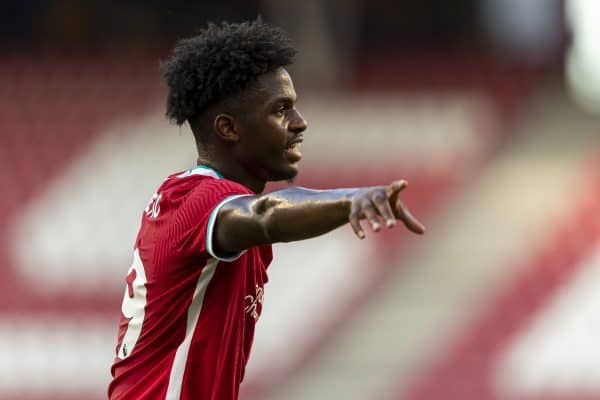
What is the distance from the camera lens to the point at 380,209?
3.07 meters

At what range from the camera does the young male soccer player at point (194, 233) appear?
3.73 m

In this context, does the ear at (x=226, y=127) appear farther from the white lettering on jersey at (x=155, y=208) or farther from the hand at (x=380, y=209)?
the hand at (x=380, y=209)

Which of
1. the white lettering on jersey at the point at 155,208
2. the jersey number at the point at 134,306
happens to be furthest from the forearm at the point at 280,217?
the jersey number at the point at 134,306

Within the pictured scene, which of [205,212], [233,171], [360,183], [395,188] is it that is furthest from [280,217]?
[360,183]

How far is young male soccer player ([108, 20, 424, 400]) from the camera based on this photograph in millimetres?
3729

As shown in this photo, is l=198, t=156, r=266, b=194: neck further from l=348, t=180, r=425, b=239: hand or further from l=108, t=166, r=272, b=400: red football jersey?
l=348, t=180, r=425, b=239: hand

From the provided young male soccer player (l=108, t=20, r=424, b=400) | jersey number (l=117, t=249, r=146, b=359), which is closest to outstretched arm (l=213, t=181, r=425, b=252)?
young male soccer player (l=108, t=20, r=424, b=400)

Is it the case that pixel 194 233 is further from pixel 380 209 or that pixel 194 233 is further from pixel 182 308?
pixel 380 209

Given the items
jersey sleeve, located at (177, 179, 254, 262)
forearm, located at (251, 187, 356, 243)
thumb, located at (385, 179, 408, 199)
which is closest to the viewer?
thumb, located at (385, 179, 408, 199)

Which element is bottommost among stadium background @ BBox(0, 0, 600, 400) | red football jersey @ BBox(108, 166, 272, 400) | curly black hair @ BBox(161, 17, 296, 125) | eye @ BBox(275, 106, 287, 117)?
red football jersey @ BBox(108, 166, 272, 400)

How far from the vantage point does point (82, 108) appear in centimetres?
1146

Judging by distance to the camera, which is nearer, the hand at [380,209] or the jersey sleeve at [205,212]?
the hand at [380,209]

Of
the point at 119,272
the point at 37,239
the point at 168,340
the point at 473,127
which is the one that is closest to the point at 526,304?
the point at 473,127

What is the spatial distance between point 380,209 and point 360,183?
24.9ft
